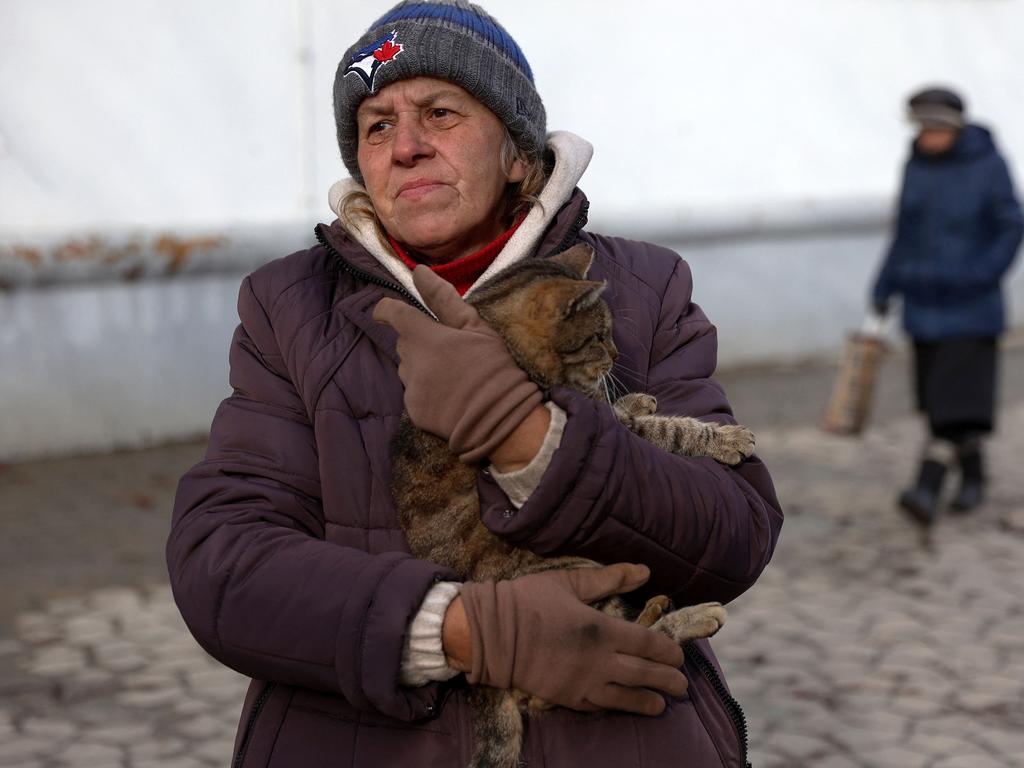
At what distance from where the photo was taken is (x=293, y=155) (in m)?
8.94

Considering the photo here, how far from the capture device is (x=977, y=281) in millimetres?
7387

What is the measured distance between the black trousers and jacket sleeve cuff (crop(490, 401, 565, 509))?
5.68 meters

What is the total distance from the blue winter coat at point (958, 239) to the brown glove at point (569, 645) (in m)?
5.61

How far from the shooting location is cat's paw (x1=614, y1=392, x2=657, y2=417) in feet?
8.58

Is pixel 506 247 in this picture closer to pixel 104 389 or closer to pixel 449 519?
pixel 449 519

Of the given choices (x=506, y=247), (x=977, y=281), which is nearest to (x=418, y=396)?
(x=506, y=247)

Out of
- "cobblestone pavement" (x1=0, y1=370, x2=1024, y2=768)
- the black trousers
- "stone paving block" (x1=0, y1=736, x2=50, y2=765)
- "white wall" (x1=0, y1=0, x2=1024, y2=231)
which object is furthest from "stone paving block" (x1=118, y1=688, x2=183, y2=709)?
the black trousers

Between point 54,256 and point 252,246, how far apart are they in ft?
4.02

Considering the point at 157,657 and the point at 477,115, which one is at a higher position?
the point at 477,115

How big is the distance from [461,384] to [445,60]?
2.35ft

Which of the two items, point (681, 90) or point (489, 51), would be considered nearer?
point (489, 51)

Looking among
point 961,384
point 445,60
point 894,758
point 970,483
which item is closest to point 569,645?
point 445,60

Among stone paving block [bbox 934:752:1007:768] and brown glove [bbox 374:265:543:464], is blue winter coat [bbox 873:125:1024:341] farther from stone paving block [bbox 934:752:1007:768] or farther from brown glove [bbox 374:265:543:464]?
brown glove [bbox 374:265:543:464]

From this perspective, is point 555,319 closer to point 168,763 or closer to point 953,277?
point 168,763
